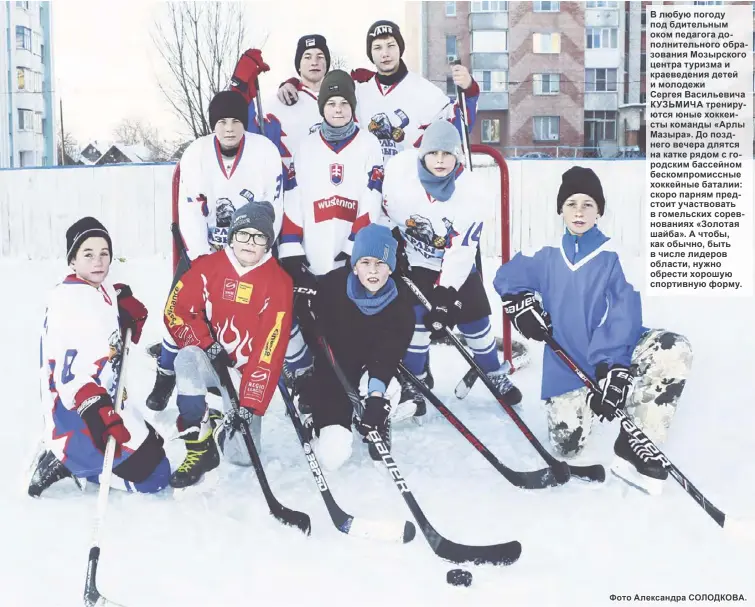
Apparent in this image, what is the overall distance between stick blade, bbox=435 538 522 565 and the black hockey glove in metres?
1.33

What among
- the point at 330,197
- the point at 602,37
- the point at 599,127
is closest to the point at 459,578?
the point at 330,197

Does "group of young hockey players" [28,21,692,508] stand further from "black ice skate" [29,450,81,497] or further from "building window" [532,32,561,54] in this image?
"building window" [532,32,561,54]

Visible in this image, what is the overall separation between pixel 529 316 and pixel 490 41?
71.2 feet

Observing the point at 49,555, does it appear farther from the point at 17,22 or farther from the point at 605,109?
the point at 17,22

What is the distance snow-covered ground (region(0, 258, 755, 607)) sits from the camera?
2045 mm

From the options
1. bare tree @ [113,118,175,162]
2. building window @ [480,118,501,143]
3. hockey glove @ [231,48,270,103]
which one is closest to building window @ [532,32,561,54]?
building window @ [480,118,501,143]

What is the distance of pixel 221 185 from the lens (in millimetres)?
3154

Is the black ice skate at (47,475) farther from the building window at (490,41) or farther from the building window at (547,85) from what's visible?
the building window at (547,85)

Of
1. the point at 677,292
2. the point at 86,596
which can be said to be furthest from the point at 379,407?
the point at 677,292

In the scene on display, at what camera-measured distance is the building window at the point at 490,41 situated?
75.3 ft

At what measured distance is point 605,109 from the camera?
79.5 feet

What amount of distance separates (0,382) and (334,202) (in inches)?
84.8

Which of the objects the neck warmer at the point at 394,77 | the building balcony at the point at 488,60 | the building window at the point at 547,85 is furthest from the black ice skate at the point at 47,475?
the building window at the point at 547,85

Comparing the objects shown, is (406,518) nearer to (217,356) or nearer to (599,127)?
(217,356)
